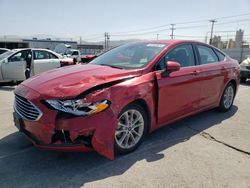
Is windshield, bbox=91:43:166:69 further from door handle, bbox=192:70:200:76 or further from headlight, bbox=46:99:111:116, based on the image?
headlight, bbox=46:99:111:116

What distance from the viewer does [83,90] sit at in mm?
3115

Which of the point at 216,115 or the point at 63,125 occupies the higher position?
the point at 63,125

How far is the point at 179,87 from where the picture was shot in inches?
168

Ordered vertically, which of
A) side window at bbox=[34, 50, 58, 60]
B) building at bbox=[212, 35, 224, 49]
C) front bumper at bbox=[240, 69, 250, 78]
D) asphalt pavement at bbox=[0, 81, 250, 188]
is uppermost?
building at bbox=[212, 35, 224, 49]

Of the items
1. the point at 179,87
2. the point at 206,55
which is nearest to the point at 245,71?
the point at 206,55

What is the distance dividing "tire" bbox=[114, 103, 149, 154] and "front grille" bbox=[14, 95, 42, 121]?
39.1 inches

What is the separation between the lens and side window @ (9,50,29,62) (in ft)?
32.7

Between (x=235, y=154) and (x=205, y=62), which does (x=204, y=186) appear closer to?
(x=235, y=154)

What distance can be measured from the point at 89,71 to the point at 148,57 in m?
0.97

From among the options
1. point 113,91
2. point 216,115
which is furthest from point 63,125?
point 216,115

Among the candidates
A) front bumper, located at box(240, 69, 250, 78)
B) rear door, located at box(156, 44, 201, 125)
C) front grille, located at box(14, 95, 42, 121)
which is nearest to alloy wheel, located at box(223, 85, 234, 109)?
rear door, located at box(156, 44, 201, 125)

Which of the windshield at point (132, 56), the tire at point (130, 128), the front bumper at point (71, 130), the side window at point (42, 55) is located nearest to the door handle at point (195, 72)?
the windshield at point (132, 56)

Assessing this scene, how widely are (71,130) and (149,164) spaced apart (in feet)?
3.64

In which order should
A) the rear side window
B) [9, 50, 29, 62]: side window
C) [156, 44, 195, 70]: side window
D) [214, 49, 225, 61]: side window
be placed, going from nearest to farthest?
[156, 44, 195, 70]: side window < the rear side window < [214, 49, 225, 61]: side window < [9, 50, 29, 62]: side window
